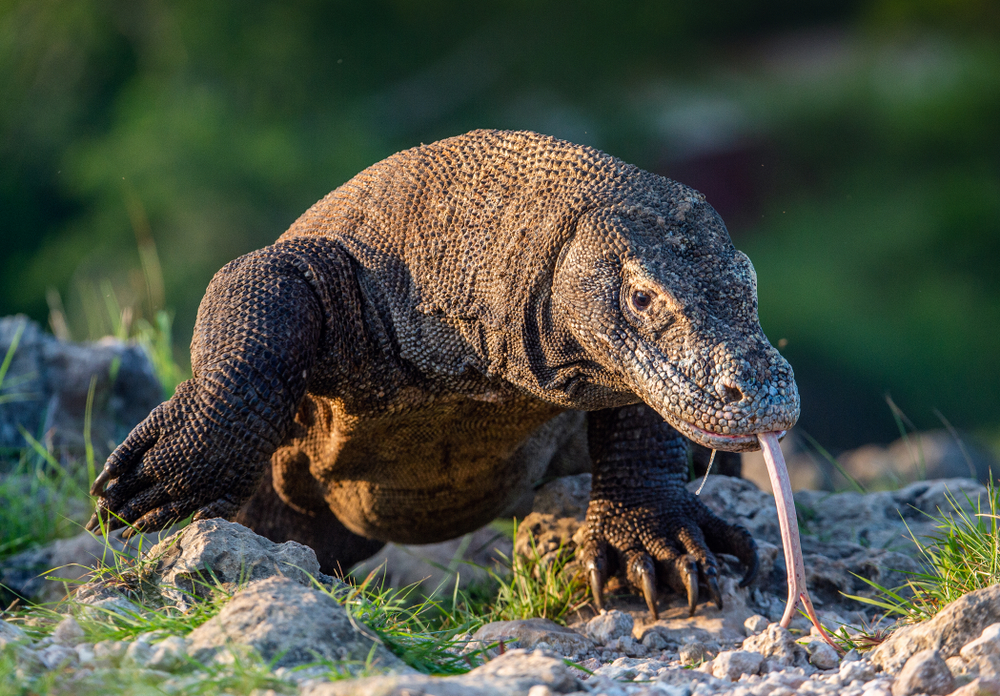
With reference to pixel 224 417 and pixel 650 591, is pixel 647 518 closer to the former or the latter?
pixel 650 591

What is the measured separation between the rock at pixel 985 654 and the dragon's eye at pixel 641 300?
1117mm

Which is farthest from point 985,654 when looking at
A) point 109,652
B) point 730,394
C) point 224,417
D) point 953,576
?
point 224,417

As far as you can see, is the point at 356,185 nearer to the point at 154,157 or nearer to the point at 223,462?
the point at 223,462

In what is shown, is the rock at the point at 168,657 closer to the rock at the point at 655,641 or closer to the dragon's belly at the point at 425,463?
the dragon's belly at the point at 425,463

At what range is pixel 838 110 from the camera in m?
21.7

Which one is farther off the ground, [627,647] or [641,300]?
[641,300]

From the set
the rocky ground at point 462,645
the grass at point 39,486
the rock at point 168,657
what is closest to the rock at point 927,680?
the rocky ground at point 462,645

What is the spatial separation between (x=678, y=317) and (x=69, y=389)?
381 cm

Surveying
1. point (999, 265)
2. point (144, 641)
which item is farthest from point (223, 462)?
point (999, 265)

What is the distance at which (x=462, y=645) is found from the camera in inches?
118

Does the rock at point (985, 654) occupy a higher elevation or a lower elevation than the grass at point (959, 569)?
higher

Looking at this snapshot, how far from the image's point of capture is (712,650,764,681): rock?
272 cm

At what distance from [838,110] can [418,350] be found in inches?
796

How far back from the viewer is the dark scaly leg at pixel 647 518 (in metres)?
3.67
